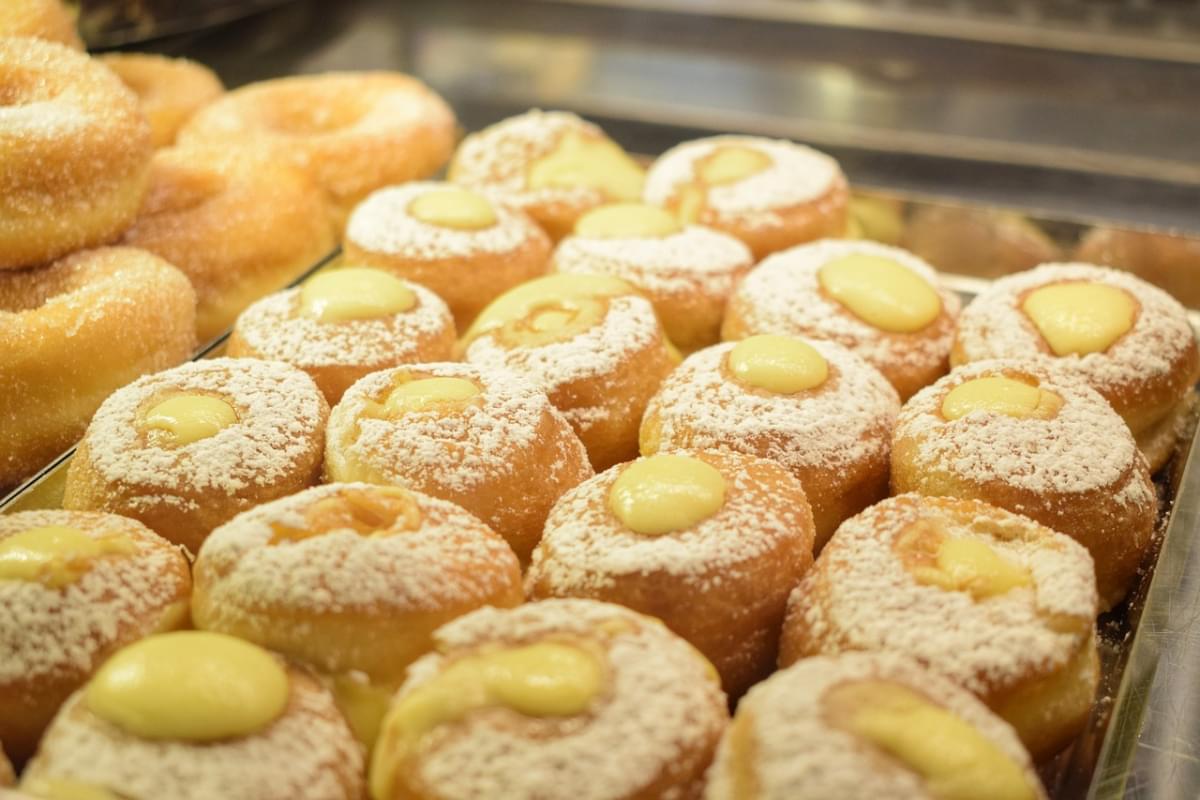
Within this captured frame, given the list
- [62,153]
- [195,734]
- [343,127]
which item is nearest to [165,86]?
[343,127]

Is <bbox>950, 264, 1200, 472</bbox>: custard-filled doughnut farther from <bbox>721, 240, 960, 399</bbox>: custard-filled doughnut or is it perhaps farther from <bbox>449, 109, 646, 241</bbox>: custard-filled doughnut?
<bbox>449, 109, 646, 241</bbox>: custard-filled doughnut

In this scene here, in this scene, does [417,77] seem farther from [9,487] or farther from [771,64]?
[9,487]

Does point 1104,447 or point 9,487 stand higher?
point 1104,447

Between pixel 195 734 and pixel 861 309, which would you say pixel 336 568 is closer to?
pixel 195 734

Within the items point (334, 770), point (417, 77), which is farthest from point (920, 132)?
point (334, 770)

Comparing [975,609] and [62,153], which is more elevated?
[62,153]

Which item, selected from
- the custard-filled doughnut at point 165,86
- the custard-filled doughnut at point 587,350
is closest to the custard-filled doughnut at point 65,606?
the custard-filled doughnut at point 587,350
